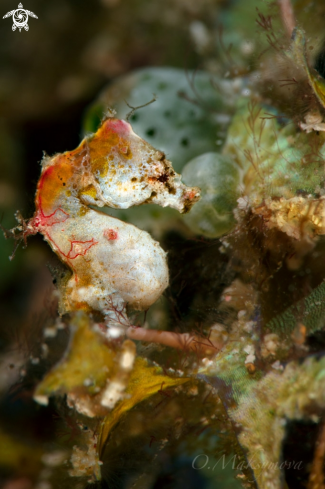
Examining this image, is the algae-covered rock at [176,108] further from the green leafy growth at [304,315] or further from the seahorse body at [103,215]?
the green leafy growth at [304,315]

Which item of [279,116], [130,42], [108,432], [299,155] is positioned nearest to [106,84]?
[130,42]

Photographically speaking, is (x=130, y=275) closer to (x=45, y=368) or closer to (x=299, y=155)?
(x=45, y=368)

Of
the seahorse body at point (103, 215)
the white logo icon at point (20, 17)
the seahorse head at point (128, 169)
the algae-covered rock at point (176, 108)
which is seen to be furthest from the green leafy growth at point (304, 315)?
the white logo icon at point (20, 17)

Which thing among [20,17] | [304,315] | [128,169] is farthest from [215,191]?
[20,17]

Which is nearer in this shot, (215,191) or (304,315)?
(304,315)

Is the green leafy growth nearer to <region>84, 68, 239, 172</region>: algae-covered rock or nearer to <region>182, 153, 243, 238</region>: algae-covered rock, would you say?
<region>182, 153, 243, 238</region>: algae-covered rock

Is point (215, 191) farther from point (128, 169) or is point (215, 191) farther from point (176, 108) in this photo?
point (176, 108)
